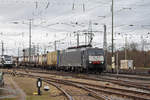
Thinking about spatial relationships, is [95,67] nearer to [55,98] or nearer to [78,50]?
[78,50]

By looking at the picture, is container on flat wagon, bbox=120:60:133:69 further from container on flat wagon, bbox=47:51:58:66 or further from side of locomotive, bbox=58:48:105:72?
side of locomotive, bbox=58:48:105:72

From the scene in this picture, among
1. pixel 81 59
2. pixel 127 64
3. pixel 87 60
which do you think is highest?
pixel 81 59

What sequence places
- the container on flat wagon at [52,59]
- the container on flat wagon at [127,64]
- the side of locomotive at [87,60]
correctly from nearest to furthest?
the side of locomotive at [87,60] < the container on flat wagon at [52,59] < the container on flat wagon at [127,64]

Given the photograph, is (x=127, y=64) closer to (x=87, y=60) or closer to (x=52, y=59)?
(x=52, y=59)

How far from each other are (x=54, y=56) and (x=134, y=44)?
46880 millimetres

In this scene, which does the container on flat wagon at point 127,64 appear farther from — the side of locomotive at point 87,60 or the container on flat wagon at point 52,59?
the side of locomotive at point 87,60

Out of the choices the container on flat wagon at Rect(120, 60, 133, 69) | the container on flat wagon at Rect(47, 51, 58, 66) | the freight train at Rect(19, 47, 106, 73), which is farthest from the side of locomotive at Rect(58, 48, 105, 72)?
the container on flat wagon at Rect(120, 60, 133, 69)

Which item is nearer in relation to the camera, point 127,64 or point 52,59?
point 127,64

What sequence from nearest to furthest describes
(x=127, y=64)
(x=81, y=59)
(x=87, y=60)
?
(x=87, y=60) → (x=81, y=59) → (x=127, y=64)

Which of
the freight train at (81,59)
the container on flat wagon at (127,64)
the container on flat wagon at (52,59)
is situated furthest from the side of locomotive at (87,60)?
the container on flat wagon at (127,64)

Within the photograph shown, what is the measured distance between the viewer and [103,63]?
109 ft

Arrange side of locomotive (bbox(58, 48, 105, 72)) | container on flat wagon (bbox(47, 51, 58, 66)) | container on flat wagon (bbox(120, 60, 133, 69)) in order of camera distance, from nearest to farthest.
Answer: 1. side of locomotive (bbox(58, 48, 105, 72))
2. container on flat wagon (bbox(47, 51, 58, 66))
3. container on flat wagon (bbox(120, 60, 133, 69))

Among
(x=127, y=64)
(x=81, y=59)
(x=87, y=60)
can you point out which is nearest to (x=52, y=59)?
(x=127, y=64)

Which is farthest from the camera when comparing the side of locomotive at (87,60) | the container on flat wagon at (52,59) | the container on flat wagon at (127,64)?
the container on flat wagon at (127,64)
